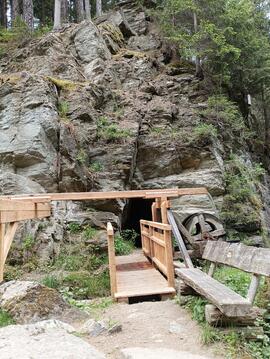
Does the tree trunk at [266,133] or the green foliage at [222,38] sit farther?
the tree trunk at [266,133]

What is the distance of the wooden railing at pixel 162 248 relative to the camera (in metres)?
7.14

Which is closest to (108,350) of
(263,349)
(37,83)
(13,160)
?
(263,349)

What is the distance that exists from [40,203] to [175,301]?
365 centimetres

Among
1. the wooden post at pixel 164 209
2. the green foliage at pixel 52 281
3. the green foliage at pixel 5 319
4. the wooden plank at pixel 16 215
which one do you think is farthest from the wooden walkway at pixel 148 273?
the green foliage at pixel 5 319

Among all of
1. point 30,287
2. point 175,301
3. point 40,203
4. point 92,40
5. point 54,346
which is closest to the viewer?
point 54,346

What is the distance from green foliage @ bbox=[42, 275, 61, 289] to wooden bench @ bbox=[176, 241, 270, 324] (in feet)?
12.1

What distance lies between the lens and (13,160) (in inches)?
428

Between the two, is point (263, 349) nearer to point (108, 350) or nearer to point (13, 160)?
point (108, 350)

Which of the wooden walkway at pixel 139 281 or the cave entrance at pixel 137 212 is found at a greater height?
the cave entrance at pixel 137 212

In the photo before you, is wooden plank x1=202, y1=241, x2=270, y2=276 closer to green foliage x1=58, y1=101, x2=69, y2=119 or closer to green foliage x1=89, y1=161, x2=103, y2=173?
green foliage x1=89, y1=161, x2=103, y2=173

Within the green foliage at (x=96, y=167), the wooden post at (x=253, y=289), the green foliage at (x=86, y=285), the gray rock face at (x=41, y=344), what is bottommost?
the green foliage at (x=86, y=285)

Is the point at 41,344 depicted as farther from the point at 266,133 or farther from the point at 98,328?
the point at 266,133

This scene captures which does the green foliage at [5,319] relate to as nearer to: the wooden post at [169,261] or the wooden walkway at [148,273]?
the wooden walkway at [148,273]

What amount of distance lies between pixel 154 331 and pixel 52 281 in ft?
14.4
